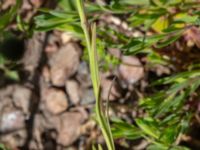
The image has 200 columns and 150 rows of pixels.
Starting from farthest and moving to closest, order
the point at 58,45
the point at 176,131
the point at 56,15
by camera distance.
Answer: the point at 58,45 → the point at 176,131 → the point at 56,15

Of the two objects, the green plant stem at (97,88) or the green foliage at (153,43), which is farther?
the green foliage at (153,43)

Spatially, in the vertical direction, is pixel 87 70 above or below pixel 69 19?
below

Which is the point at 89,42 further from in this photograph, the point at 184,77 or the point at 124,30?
the point at 124,30

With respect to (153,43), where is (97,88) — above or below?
above

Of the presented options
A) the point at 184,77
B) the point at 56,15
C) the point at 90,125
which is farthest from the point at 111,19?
the point at 56,15

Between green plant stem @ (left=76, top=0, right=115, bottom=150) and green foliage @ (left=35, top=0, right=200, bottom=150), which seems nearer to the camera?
green plant stem @ (left=76, top=0, right=115, bottom=150)

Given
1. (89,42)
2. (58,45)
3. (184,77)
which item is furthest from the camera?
(58,45)

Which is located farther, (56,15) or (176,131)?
(176,131)

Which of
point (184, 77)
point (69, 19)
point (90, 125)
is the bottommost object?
point (90, 125)

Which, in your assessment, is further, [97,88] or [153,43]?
[153,43]

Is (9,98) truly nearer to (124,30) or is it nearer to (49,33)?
(49,33)

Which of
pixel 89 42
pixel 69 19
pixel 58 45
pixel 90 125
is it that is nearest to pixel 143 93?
pixel 90 125
